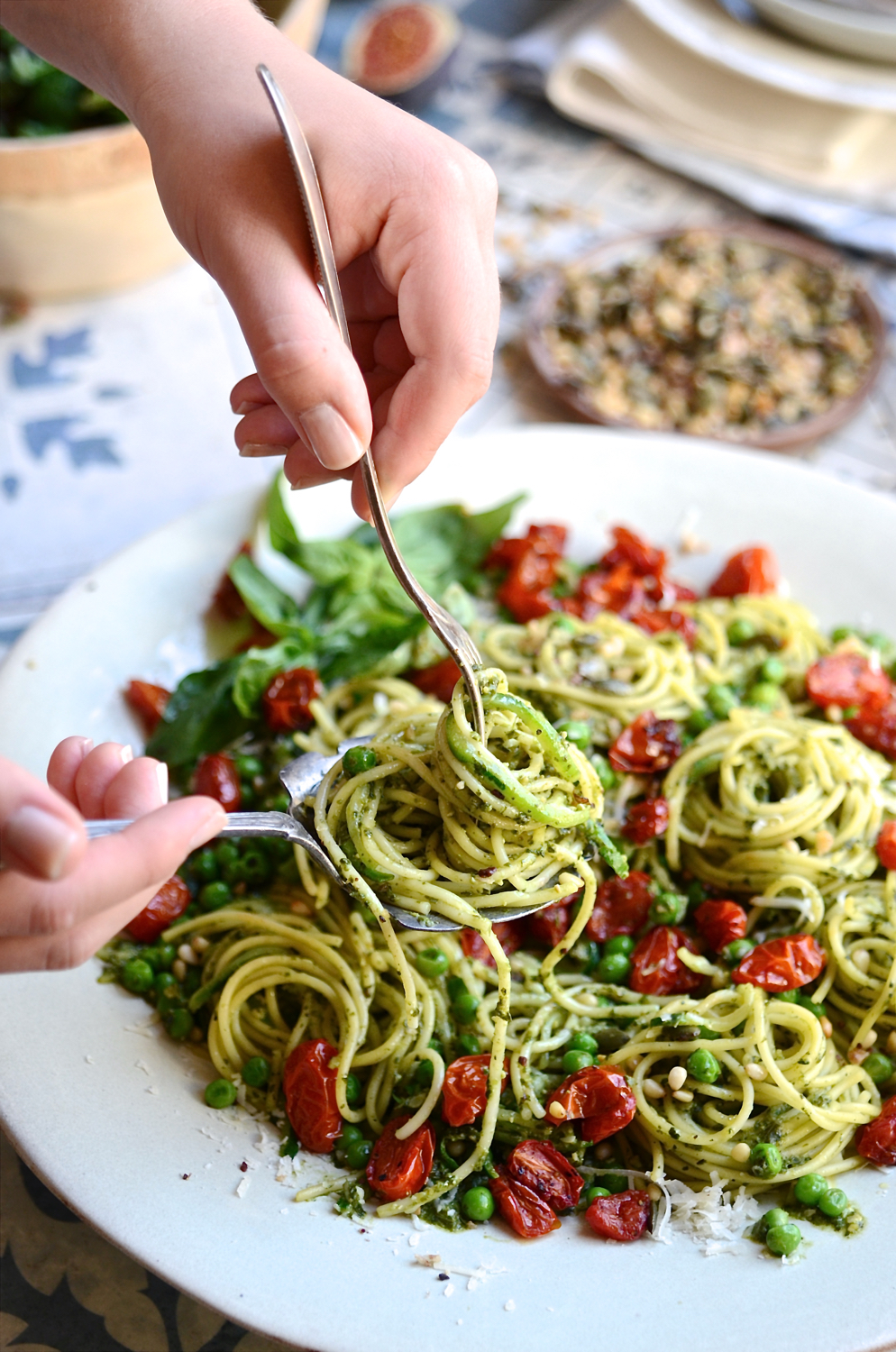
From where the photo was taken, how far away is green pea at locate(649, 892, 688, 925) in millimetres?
3307

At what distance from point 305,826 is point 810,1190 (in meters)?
1.52

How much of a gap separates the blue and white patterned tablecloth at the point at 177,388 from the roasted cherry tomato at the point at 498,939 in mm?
2384

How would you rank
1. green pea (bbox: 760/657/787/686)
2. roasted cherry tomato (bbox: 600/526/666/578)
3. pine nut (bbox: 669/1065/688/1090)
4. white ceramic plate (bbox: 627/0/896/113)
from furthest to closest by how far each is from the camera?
white ceramic plate (bbox: 627/0/896/113), roasted cherry tomato (bbox: 600/526/666/578), green pea (bbox: 760/657/787/686), pine nut (bbox: 669/1065/688/1090)

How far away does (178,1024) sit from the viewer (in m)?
3.05

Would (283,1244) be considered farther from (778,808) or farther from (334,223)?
(334,223)

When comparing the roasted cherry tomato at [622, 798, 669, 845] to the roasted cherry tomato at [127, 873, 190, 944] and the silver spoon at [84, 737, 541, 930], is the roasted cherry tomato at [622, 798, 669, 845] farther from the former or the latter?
the roasted cherry tomato at [127, 873, 190, 944]

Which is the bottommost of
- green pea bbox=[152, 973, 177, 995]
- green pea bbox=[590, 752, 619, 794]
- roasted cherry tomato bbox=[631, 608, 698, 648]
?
green pea bbox=[152, 973, 177, 995]

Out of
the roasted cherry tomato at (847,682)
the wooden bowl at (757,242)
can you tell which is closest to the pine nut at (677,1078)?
the roasted cherry tomato at (847,682)

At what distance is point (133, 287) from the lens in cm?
588

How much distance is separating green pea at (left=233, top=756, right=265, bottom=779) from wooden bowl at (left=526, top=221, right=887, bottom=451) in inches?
93.2

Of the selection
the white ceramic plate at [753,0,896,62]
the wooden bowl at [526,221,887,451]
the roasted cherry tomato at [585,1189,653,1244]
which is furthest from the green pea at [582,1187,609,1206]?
the white ceramic plate at [753,0,896,62]

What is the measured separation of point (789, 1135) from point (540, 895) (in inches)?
35.3

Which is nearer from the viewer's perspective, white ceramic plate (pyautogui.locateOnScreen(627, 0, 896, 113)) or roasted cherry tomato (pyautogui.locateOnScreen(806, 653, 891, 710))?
roasted cherry tomato (pyautogui.locateOnScreen(806, 653, 891, 710))

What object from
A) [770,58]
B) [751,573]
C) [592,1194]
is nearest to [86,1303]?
[592,1194]
